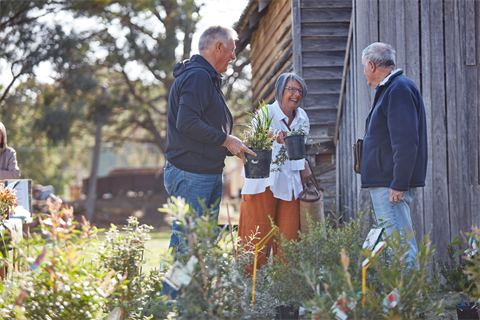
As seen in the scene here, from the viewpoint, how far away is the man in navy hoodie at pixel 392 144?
2.55 metres

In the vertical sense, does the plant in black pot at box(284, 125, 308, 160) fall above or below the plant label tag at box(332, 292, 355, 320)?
above

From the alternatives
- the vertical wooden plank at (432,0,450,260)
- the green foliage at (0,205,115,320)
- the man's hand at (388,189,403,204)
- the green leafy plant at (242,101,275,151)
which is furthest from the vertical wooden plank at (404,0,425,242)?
the green foliage at (0,205,115,320)

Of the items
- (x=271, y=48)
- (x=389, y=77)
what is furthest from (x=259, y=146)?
(x=271, y=48)

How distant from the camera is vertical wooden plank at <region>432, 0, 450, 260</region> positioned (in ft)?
11.7

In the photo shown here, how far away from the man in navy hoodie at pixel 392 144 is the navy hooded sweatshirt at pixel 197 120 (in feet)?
3.12

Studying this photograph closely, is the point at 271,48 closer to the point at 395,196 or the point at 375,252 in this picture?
the point at 395,196

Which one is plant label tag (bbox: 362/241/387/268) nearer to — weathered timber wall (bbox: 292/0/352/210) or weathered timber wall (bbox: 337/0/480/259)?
weathered timber wall (bbox: 337/0/480/259)

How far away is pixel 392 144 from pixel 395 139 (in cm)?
4

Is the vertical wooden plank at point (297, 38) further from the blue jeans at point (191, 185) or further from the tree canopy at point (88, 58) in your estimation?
the tree canopy at point (88, 58)

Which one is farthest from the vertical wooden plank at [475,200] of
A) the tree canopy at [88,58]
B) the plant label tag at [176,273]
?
the tree canopy at [88,58]

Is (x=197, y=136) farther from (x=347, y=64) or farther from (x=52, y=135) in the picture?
(x=52, y=135)

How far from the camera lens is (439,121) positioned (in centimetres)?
361

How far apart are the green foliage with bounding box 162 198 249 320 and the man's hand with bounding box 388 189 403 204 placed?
1298 millimetres

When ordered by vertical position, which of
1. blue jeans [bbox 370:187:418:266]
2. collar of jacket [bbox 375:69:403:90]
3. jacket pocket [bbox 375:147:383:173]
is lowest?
blue jeans [bbox 370:187:418:266]
